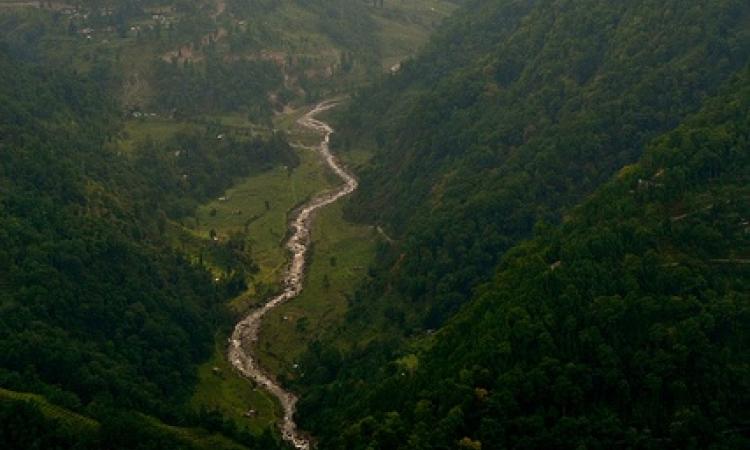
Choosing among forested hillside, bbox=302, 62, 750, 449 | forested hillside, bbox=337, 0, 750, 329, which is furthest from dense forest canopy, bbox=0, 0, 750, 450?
forested hillside, bbox=337, 0, 750, 329

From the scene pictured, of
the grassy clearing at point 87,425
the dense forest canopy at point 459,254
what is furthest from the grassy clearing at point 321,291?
the grassy clearing at point 87,425

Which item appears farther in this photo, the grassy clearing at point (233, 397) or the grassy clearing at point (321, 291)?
the grassy clearing at point (321, 291)

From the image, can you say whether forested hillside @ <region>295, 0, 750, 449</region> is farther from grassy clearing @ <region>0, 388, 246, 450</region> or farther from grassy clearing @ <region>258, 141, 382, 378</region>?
grassy clearing @ <region>0, 388, 246, 450</region>

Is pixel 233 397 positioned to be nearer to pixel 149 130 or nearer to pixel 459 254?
pixel 459 254

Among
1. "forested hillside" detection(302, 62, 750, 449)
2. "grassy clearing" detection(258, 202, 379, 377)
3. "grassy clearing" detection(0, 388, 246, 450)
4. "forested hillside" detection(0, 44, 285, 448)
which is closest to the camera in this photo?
"forested hillside" detection(302, 62, 750, 449)

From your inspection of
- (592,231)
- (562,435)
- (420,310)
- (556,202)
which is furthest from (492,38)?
(562,435)

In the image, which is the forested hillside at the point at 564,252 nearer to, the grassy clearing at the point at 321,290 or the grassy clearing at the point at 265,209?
the grassy clearing at the point at 321,290
